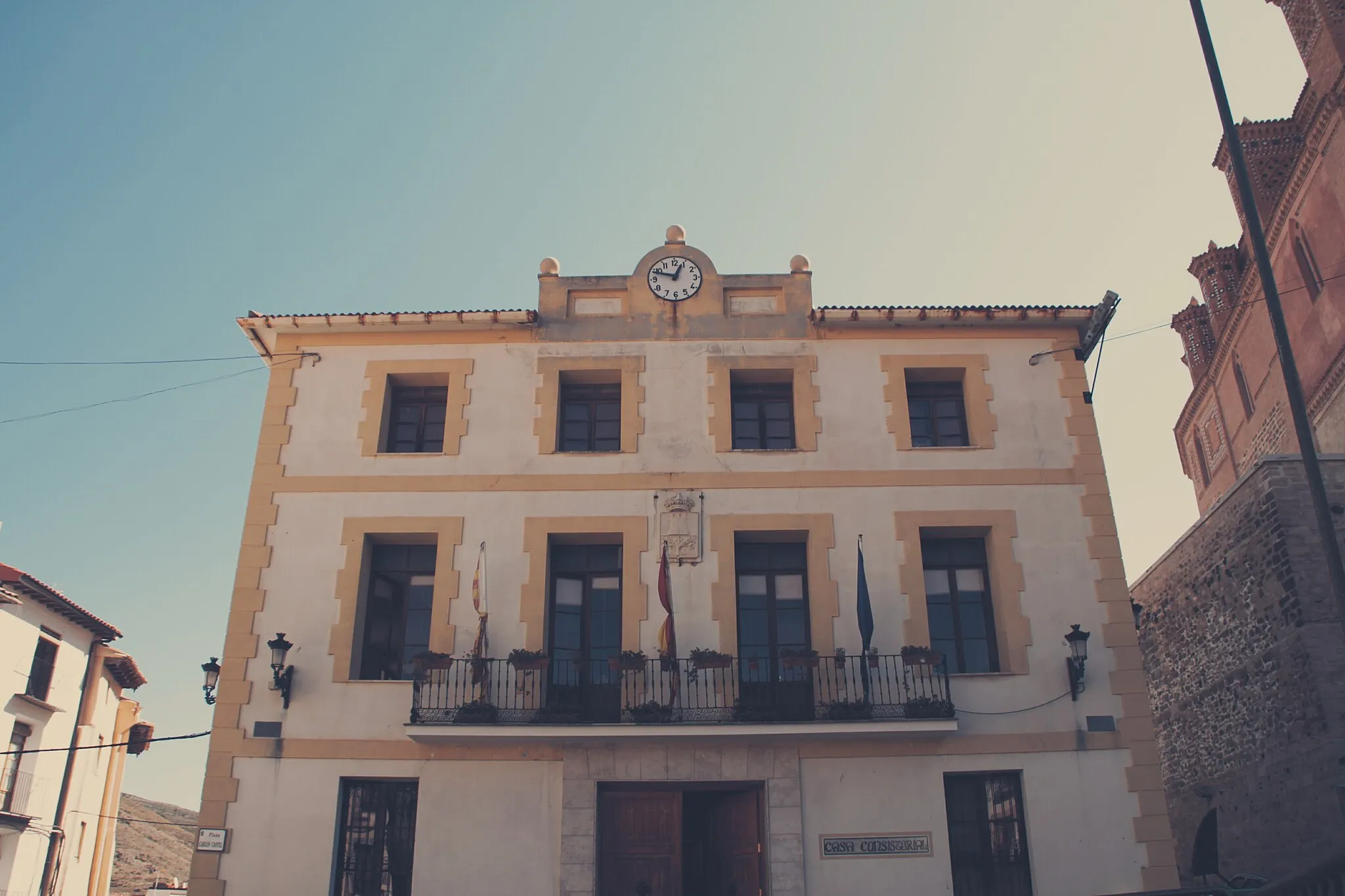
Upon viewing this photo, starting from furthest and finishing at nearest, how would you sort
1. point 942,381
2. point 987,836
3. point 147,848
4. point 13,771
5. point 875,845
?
point 147,848 → point 13,771 → point 942,381 → point 987,836 → point 875,845

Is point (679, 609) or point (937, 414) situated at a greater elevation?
point (937, 414)

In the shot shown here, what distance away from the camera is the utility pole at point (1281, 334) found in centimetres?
923

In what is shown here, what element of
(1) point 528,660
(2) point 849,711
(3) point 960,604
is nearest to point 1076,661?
(3) point 960,604

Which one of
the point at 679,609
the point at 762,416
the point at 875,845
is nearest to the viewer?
the point at 875,845

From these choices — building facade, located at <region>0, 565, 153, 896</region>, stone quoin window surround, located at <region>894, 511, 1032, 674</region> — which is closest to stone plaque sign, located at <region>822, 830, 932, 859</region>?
stone quoin window surround, located at <region>894, 511, 1032, 674</region>

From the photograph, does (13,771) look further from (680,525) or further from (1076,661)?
(1076,661)

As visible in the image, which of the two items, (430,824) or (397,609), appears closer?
(430,824)

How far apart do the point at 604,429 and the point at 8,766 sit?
2118 cm

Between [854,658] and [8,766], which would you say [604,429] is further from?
[8,766]

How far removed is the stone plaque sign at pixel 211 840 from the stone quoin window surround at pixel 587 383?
20.2 ft

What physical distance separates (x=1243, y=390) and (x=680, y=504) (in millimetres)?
30147

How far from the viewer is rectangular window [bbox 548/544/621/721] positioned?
1326 centimetres

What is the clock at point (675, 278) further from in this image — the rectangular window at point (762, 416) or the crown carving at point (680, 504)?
the crown carving at point (680, 504)

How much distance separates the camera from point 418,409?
1543 centimetres
